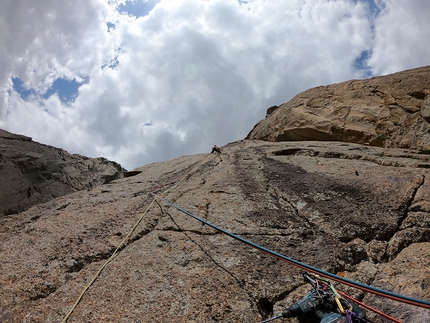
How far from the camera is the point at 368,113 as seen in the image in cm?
1007

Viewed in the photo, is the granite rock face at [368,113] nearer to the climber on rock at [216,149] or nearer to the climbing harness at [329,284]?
the climber on rock at [216,149]

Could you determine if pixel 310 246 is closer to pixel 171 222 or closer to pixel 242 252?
pixel 242 252

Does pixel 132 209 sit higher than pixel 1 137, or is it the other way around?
pixel 1 137

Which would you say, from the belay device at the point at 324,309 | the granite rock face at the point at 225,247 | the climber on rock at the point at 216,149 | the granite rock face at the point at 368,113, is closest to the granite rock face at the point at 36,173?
the granite rock face at the point at 225,247

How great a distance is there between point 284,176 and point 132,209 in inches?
119

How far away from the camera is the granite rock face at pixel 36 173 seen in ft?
27.0

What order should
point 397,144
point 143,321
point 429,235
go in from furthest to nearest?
point 397,144 → point 429,235 → point 143,321

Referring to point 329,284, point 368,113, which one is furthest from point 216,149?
point 329,284

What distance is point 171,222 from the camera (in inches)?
188

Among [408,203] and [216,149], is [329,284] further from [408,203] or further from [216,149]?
[216,149]

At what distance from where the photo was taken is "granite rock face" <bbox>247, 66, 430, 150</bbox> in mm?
9336

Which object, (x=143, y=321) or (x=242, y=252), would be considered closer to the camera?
(x=143, y=321)

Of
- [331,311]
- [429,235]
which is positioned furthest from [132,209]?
[429,235]

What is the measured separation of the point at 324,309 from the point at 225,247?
4.88ft
